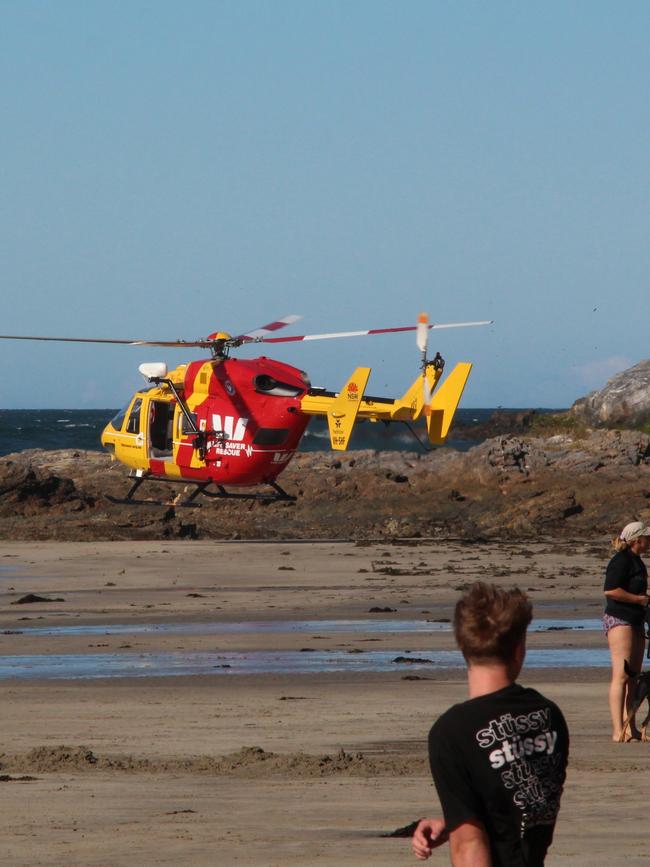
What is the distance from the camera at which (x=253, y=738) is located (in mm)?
9688

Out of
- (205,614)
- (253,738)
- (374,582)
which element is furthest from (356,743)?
(374,582)

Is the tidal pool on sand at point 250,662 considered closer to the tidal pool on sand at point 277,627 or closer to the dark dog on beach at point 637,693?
the tidal pool on sand at point 277,627

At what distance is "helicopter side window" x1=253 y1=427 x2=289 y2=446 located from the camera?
87.8 ft

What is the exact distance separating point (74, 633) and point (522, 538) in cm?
1480

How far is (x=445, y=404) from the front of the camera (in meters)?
25.9

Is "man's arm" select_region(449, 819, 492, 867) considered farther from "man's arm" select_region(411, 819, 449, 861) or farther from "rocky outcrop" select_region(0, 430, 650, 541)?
"rocky outcrop" select_region(0, 430, 650, 541)

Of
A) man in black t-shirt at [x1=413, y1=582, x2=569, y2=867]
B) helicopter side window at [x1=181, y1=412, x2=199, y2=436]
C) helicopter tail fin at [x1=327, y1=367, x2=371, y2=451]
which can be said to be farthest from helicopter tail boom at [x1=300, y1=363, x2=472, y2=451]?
man in black t-shirt at [x1=413, y1=582, x2=569, y2=867]

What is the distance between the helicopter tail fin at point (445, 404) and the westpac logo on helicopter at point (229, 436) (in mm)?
3374

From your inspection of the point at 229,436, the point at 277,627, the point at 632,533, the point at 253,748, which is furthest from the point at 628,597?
the point at 229,436

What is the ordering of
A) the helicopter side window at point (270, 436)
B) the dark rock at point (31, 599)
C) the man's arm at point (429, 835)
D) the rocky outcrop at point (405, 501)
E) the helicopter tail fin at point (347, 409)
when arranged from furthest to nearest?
the rocky outcrop at point (405, 501)
the helicopter side window at point (270, 436)
the helicopter tail fin at point (347, 409)
the dark rock at point (31, 599)
the man's arm at point (429, 835)

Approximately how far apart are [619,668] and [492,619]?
20.2ft

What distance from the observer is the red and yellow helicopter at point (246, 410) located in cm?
2583

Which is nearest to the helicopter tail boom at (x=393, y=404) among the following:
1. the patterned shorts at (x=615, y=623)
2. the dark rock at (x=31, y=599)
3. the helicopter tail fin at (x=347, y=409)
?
the helicopter tail fin at (x=347, y=409)

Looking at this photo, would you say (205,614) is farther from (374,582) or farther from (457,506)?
(457,506)
